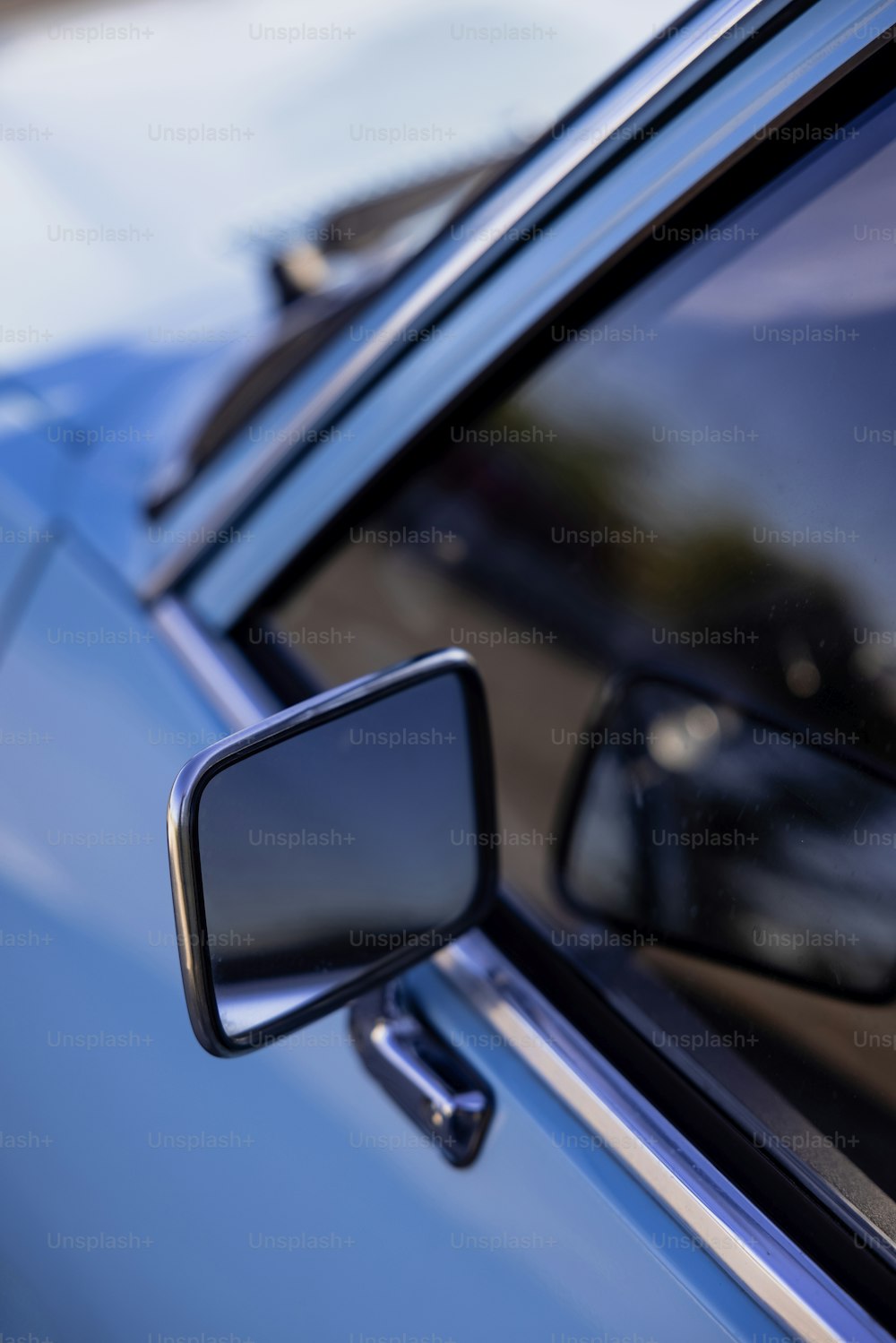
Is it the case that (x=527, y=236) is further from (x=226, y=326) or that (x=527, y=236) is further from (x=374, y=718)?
(x=226, y=326)

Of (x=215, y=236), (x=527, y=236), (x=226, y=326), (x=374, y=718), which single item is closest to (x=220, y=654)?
(x=374, y=718)

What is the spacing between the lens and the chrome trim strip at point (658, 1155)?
1151mm

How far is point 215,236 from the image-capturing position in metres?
3.34

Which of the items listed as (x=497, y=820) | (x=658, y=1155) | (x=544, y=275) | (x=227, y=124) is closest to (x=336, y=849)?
(x=497, y=820)

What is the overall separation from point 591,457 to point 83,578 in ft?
2.56

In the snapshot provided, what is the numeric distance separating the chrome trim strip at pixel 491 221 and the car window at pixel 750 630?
14 cm

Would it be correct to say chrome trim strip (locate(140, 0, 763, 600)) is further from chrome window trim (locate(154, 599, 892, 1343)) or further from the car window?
chrome window trim (locate(154, 599, 892, 1343))

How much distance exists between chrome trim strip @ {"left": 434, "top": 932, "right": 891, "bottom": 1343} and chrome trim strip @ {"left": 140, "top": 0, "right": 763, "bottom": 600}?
71cm

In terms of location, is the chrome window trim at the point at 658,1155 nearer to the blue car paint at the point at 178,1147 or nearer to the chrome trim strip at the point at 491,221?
the blue car paint at the point at 178,1147

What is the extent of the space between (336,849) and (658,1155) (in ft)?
1.49

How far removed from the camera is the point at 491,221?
1470 mm

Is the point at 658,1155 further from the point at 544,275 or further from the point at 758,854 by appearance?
the point at 544,275

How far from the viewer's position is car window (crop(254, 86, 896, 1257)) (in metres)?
1.27

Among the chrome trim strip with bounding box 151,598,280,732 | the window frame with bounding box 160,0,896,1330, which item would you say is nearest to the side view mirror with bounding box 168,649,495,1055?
the window frame with bounding box 160,0,896,1330
